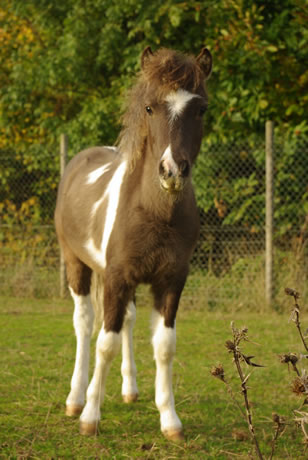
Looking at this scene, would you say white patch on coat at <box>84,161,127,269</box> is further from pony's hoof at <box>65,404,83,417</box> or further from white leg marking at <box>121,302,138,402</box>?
pony's hoof at <box>65,404,83,417</box>

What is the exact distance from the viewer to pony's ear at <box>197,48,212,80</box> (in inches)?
141

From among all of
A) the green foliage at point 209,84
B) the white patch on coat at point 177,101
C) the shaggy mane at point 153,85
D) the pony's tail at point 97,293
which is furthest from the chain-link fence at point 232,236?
the white patch on coat at point 177,101

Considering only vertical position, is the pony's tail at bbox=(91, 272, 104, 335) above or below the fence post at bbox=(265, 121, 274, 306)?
above

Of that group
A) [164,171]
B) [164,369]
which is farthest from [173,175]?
[164,369]

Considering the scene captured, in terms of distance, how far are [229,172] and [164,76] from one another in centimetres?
535

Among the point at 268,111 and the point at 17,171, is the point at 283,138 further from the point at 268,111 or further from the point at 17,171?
the point at 17,171

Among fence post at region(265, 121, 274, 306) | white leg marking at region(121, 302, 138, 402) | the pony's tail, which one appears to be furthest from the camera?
fence post at region(265, 121, 274, 306)

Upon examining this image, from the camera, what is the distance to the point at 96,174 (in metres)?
4.64

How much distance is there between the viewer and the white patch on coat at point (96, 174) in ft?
14.9

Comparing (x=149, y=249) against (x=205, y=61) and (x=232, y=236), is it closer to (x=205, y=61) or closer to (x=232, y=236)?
(x=205, y=61)

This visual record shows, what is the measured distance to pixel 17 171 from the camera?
9.99 metres

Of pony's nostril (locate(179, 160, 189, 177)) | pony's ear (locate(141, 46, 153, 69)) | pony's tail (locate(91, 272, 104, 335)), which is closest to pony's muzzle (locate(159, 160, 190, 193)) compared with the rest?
pony's nostril (locate(179, 160, 189, 177))

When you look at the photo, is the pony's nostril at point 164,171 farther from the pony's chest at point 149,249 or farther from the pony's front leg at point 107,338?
the pony's front leg at point 107,338

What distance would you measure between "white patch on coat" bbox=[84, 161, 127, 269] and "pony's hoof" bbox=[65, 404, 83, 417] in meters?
0.97
